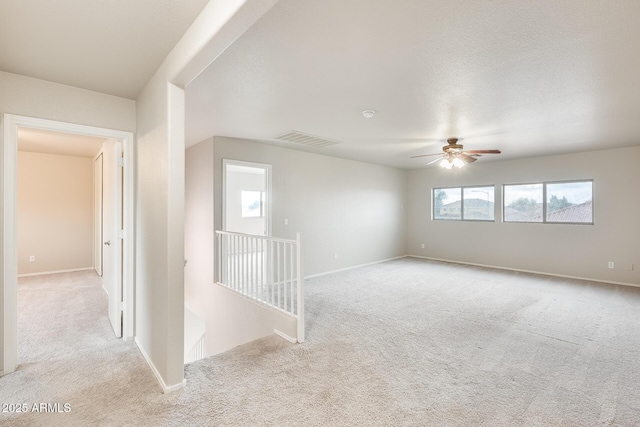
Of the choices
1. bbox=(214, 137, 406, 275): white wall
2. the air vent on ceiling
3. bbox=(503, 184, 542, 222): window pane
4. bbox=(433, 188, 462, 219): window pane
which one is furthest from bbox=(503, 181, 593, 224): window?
the air vent on ceiling

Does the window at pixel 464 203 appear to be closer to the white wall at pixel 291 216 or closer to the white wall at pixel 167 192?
the white wall at pixel 291 216

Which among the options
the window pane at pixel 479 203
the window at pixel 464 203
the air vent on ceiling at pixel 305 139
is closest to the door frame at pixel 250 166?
the air vent on ceiling at pixel 305 139

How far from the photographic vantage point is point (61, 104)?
8.55 feet

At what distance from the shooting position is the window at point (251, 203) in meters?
9.95

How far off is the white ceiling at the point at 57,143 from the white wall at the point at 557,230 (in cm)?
743

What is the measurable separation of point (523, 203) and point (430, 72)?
5.45 metres

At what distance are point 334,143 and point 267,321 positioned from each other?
3.11m

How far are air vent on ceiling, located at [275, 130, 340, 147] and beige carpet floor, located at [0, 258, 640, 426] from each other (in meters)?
2.54

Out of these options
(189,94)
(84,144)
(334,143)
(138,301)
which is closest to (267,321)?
(138,301)

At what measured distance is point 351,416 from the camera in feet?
6.29

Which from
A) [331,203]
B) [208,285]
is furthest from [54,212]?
[331,203]

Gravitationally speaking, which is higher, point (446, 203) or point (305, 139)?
point (305, 139)

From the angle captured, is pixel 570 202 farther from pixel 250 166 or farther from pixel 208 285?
pixel 208 285

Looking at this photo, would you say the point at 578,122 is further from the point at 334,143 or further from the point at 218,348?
the point at 218,348
